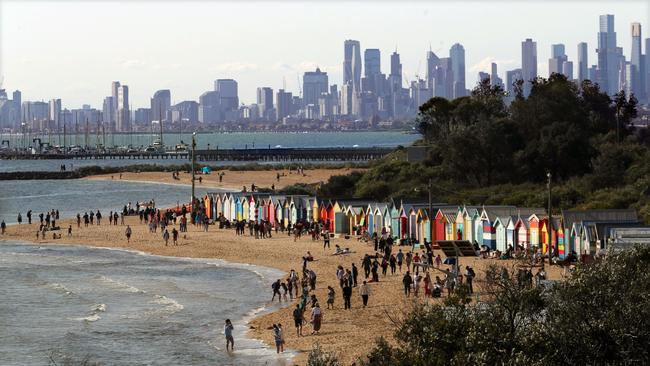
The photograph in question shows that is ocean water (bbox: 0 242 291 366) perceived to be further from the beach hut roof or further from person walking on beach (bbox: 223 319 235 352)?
the beach hut roof

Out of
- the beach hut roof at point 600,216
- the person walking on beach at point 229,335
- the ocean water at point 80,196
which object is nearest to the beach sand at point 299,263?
the person walking on beach at point 229,335

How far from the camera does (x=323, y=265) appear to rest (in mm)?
37281

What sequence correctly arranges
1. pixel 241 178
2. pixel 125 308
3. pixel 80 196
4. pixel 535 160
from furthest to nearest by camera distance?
pixel 241 178
pixel 80 196
pixel 535 160
pixel 125 308

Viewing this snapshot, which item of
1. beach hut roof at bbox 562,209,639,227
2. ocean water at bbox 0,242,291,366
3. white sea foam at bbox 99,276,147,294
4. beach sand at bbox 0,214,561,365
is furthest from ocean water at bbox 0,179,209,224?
beach hut roof at bbox 562,209,639,227

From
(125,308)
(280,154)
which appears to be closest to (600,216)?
(125,308)

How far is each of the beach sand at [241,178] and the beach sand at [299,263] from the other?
23.6 metres

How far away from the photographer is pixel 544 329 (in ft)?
47.1

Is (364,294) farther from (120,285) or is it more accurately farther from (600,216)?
(120,285)

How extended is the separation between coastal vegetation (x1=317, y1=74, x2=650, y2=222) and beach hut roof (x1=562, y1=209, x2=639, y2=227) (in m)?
7.35

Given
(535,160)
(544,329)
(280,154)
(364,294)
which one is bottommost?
(364,294)

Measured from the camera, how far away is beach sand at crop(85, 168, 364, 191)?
83250 mm

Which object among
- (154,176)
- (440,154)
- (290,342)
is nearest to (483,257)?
(290,342)

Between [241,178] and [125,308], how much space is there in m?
59.9

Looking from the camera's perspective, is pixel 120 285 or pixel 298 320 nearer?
pixel 298 320
